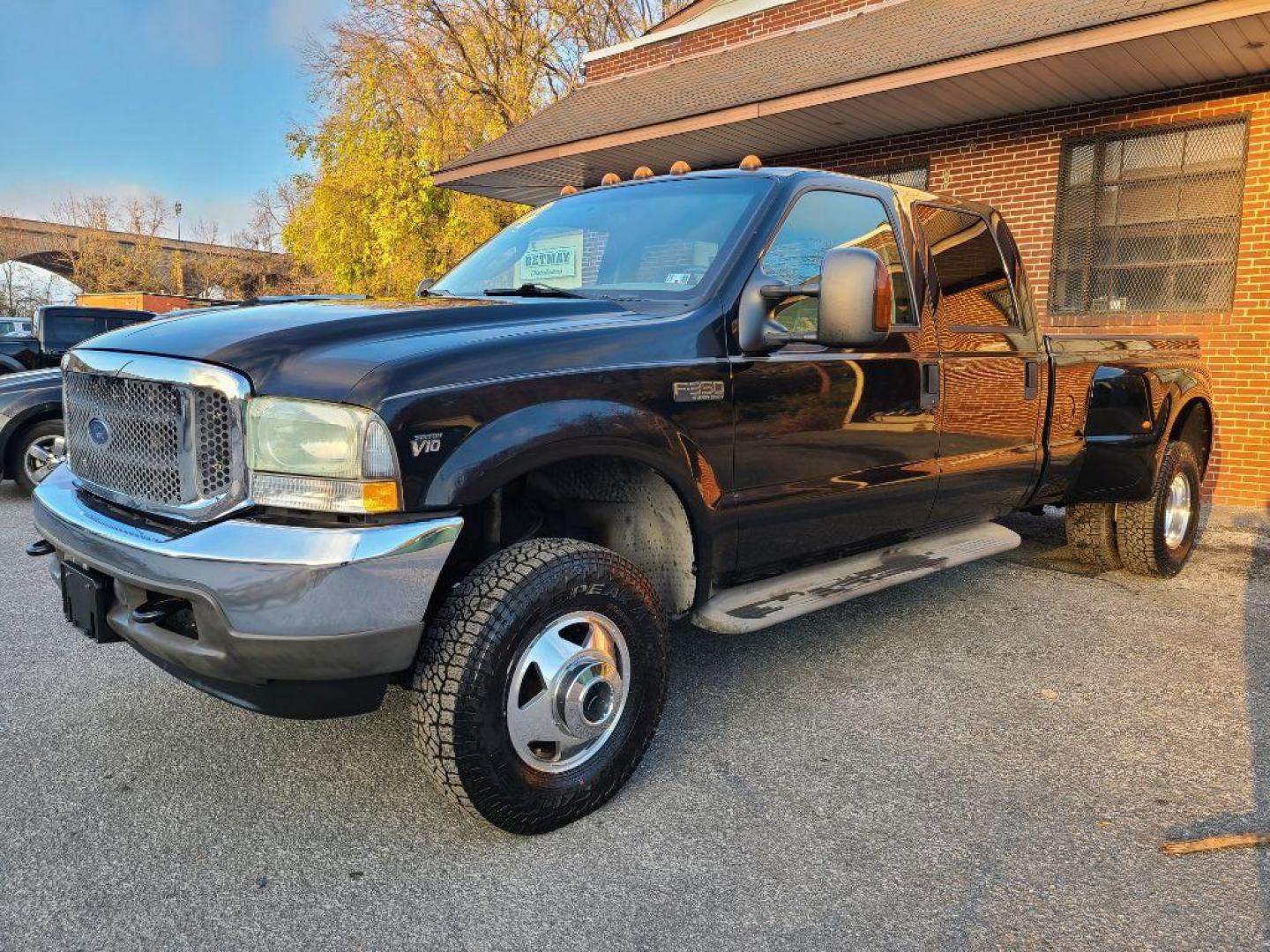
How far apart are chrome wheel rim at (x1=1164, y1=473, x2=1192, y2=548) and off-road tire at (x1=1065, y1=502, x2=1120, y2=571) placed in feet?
0.98

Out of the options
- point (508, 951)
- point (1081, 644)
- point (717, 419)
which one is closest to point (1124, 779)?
point (1081, 644)

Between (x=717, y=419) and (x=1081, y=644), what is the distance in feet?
7.68

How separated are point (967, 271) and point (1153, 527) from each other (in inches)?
80.6

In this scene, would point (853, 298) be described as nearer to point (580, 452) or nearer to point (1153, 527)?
point (580, 452)

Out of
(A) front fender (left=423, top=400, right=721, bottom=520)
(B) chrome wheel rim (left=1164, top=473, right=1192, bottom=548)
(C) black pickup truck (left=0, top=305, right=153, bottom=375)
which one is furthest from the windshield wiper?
(C) black pickup truck (left=0, top=305, right=153, bottom=375)

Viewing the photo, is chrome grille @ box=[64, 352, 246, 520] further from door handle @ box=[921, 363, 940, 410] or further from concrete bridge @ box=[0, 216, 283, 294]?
concrete bridge @ box=[0, 216, 283, 294]

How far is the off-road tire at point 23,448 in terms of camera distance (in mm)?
7383

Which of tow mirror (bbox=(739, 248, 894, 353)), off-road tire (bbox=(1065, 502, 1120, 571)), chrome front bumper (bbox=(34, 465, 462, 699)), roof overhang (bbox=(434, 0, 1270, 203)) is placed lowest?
off-road tire (bbox=(1065, 502, 1120, 571))

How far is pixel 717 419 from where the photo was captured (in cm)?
293

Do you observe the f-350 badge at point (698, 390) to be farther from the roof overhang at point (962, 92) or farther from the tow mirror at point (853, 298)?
the roof overhang at point (962, 92)

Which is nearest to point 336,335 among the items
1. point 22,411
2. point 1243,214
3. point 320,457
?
point 320,457

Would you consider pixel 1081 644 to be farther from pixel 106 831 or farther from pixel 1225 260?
pixel 1225 260

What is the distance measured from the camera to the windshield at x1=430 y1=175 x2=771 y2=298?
3.22 meters

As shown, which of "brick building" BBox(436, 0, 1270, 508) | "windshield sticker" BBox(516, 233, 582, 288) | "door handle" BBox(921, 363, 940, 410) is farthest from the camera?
"brick building" BBox(436, 0, 1270, 508)
